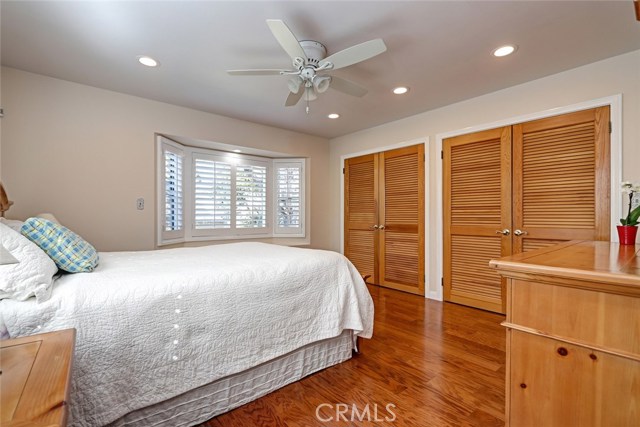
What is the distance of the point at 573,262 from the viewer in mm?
931

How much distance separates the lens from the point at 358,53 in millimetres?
1714

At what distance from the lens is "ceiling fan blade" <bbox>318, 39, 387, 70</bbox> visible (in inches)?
64.1

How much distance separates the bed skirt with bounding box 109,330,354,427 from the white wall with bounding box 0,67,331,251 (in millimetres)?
2142

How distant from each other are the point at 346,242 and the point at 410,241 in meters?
1.16

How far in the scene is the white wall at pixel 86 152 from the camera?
7.75 ft

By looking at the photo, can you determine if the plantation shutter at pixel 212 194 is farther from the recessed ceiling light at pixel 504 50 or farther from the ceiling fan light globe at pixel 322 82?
the recessed ceiling light at pixel 504 50

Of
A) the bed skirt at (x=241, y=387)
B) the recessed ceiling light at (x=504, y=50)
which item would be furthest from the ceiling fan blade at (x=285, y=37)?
the bed skirt at (x=241, y=387)

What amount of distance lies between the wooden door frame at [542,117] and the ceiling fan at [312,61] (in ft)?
5.30

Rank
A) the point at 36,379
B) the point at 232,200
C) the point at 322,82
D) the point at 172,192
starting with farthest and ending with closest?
the point at 232,200, the point at 172,192, the point at 322,82, the point at 36,379

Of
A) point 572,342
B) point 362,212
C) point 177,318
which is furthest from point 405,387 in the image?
point 362,212

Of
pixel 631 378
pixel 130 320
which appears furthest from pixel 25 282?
pixel 631 378

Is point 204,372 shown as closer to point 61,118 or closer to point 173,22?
point 173,22

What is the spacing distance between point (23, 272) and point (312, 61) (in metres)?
1.94

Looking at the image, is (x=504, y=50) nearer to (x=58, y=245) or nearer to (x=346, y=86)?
(x=346, y=86)
